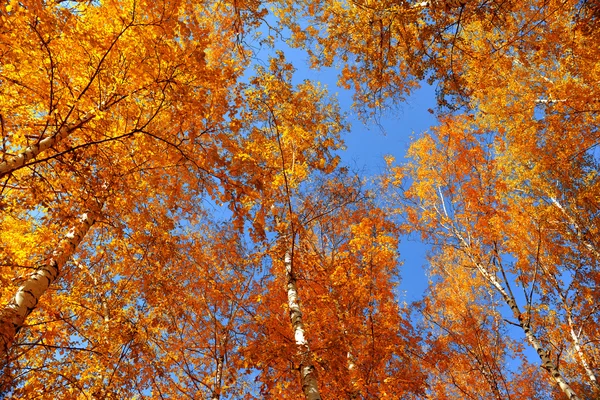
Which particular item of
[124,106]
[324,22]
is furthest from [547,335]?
[124,106]

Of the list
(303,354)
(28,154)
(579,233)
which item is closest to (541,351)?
(303,354)

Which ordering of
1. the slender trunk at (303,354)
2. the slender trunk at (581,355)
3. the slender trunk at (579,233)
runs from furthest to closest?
the slender trunk at (579,233), the slender trunk at (581,355), the slender trunk at (303,354)

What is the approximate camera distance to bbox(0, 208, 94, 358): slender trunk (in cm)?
309

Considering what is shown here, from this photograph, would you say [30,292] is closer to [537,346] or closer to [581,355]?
[537,346]

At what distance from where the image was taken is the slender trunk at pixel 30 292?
3.09 metres

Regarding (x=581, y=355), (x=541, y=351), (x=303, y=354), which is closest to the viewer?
(x=303, y=354)

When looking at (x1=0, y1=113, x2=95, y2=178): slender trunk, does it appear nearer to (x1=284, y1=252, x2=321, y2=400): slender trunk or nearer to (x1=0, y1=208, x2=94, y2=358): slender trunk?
(x1=0, y1=208, x2=94, y2=358): slender trunk

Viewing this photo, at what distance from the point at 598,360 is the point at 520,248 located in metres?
6.22

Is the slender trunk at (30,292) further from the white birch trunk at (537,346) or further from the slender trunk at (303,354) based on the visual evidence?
the white birch trunk at (537,346)

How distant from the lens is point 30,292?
370 centimetres

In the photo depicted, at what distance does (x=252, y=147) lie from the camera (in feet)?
23.3

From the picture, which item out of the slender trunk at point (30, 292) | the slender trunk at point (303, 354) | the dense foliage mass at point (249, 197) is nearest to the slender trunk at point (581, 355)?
the dense foliage mass at point (249, 197)

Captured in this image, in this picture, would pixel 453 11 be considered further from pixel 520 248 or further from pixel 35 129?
pixel 520 248

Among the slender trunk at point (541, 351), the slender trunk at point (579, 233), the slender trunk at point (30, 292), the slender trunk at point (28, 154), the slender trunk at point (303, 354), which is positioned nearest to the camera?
the slender trunk at point (28, 154)
